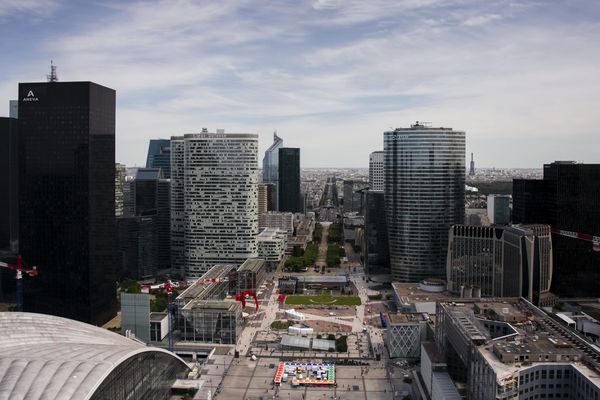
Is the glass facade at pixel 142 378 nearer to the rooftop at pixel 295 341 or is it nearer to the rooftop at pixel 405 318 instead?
the rooftop at pixel 295 341

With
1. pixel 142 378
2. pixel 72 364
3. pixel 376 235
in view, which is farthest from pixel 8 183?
pixel 72 364

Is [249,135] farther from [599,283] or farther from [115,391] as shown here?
[115,391]

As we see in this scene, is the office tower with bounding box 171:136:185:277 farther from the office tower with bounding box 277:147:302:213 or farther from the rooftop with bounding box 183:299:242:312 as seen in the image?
the office tower with bounding box 277:147:302:213

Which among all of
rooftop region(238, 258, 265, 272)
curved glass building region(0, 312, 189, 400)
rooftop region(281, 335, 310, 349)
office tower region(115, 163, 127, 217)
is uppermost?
office tower region(115, 163, 127, 217)

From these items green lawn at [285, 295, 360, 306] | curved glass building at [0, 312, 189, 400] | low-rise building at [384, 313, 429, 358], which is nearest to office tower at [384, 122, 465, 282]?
green lawn at [285, 295, 360, 306]

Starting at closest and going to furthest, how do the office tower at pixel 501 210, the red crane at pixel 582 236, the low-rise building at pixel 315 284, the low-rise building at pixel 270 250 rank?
the red crane at pixel 582 236, the low-rise building at pixel 315 284, the low-rise building at pixel 270 250, the office tower at pixel 501 210

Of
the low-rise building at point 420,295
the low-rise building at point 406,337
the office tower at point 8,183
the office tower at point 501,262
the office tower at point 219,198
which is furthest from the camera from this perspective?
the office tower at point 219,198

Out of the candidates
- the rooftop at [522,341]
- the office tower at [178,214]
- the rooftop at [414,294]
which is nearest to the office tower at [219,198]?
the office tower at [178,214]
